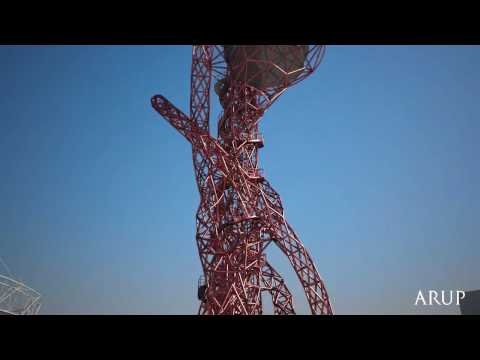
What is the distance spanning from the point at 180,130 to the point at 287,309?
13.0 meters

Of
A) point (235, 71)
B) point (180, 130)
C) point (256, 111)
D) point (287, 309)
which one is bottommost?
point (287, 309)

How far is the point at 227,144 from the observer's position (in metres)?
24.0
